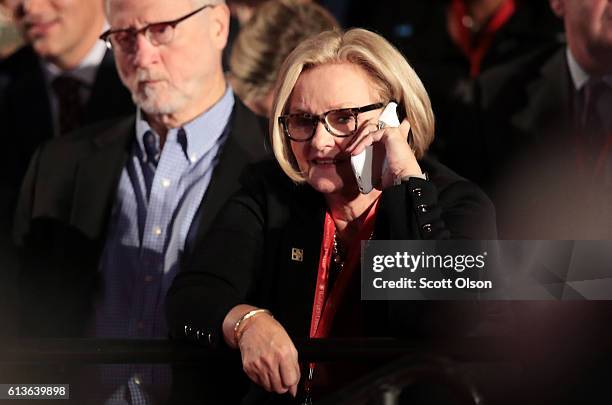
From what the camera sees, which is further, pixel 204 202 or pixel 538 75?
pixel 538 75

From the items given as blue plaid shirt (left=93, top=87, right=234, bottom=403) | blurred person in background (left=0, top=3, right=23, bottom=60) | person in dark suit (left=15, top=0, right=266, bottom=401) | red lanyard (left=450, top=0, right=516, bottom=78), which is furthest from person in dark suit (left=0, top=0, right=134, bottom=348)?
red lanyard (left=450, top=0, right=516, bottom=78)

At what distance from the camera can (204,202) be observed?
3361mm

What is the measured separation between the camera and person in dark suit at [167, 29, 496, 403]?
2.71 meters

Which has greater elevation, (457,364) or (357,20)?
(357,20)

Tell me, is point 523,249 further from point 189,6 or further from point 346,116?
point 189,6

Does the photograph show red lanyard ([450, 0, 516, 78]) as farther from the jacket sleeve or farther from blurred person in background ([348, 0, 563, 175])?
the jacket sleeve

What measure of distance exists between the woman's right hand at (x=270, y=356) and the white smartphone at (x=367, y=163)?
448 mm

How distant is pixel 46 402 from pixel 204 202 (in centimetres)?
86

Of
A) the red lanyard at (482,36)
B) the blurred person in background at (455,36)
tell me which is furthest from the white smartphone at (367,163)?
the red lanyard at (482,36)

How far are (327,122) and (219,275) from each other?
1.56ft

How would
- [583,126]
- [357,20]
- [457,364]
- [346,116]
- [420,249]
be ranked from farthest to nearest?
[357,20] < [583,126] < [346,116] < [420,249] < [457,364]

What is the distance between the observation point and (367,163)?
281 centimetres

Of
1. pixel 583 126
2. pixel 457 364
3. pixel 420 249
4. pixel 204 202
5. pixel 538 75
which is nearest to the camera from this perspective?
pixel 457 364

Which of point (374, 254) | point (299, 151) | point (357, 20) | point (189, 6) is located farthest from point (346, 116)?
point (357, 20)
